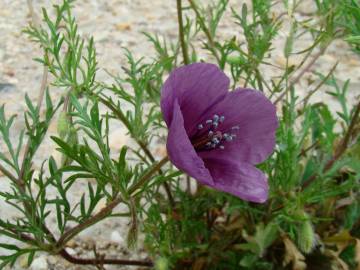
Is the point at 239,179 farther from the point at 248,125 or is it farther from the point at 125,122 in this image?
the point at 125,122

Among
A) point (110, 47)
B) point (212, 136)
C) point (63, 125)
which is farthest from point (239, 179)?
point (110, 47)

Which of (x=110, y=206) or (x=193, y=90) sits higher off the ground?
(x=193, y=90)

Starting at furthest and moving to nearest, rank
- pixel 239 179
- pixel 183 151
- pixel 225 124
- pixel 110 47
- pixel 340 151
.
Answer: pixel 110 47 → pixel 340 151 → pixel 225 124 → pixel 239 179 → pixel 183 151

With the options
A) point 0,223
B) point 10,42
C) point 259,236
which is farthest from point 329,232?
point 10,42

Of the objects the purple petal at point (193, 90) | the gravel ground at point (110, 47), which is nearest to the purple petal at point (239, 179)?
the purple petal at point (193, 90)

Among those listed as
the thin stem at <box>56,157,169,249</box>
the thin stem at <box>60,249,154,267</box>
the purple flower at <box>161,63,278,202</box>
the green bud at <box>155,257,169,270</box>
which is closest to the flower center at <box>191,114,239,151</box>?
the purple flower at <box>161,63,278,202</box>

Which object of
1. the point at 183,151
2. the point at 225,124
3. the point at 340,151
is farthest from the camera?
the point at 340,151

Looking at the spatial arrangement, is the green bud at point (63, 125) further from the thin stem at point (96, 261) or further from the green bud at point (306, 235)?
the green bud at point (306, 235)
